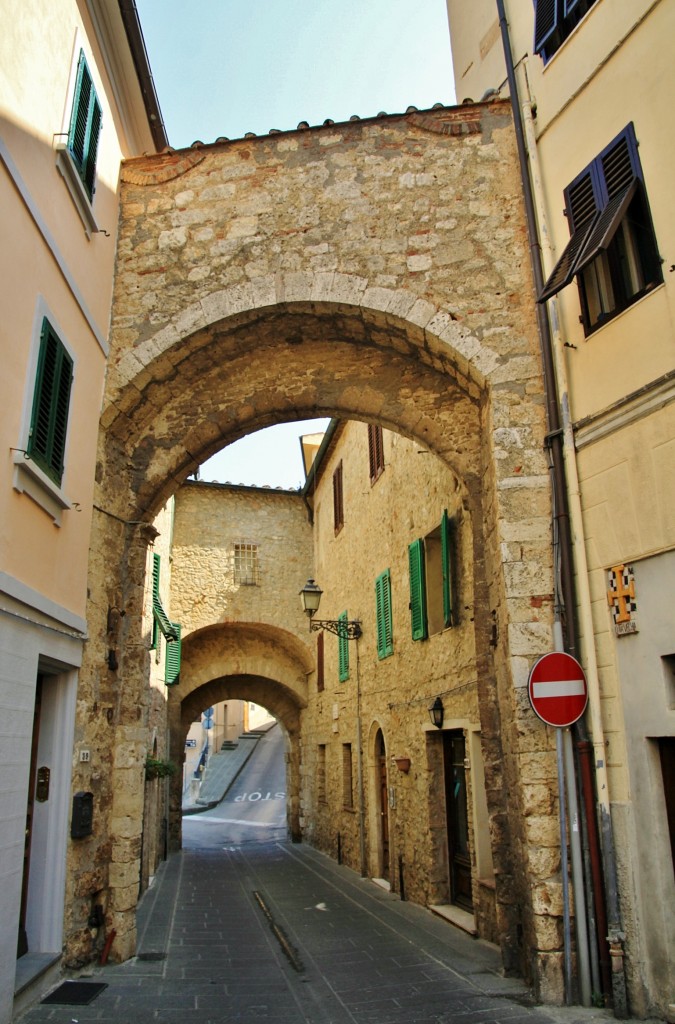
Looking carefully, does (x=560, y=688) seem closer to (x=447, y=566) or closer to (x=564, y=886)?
(x=564, y=886)

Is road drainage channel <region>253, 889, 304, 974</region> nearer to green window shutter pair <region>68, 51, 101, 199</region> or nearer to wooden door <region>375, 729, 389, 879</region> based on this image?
wooden door <region>375, 729, 389, 879</region>

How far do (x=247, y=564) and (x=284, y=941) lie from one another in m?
11.0

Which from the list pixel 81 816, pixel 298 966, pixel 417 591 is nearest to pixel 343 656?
pixel 417 591

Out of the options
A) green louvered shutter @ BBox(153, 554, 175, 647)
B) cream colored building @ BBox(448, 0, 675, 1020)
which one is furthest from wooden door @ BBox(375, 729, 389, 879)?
cream colored building @ BBox(448, 0, 675, 1020)

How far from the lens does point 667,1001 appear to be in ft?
14.9

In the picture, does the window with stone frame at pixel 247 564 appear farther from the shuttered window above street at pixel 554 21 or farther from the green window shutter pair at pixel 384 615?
the shuttered window above street at pixel 554 21

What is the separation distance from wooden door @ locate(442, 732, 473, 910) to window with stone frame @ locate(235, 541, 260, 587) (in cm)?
916

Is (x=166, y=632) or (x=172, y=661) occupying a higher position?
(x=166, y=632)

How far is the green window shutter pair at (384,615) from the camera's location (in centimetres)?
1176

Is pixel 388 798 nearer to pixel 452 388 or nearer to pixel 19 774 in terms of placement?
pixel 452 388

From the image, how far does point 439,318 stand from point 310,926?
647 cm

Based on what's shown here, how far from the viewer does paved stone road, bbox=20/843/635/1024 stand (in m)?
5.05

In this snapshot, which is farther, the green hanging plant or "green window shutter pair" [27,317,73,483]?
the green hanging plant

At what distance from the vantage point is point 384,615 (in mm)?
12023
